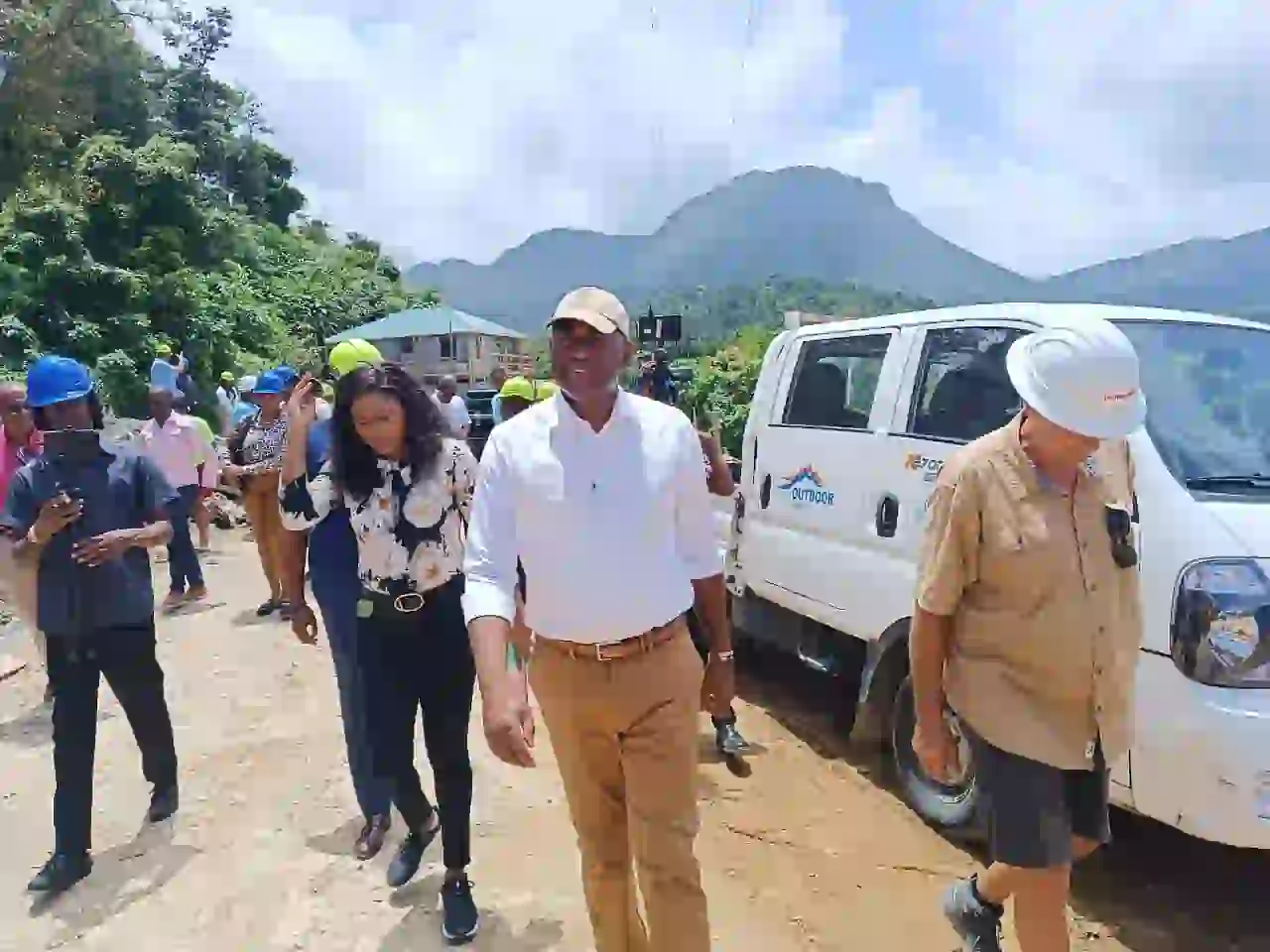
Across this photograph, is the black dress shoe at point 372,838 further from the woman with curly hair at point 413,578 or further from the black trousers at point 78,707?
the black trousers at point 78,707

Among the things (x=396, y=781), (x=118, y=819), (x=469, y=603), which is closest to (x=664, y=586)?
(x=469, y=603)

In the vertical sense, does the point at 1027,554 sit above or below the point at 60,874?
above

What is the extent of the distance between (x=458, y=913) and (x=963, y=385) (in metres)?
2.67

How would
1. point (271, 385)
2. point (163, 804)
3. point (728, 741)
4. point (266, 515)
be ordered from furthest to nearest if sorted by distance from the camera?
point (266, 515)
point (271, 385)
point (728, 741)
point (163, 804)

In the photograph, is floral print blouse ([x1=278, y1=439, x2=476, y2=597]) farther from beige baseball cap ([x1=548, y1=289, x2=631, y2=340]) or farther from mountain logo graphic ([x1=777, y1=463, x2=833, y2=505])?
mountain logo graphic ([x1=777, y1=463, x2=833, y2=505])

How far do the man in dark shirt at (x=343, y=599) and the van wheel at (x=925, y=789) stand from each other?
2034 millimetres

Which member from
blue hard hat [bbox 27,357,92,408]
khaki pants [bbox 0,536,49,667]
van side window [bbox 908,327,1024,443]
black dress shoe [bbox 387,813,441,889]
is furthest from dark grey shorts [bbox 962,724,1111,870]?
khaki pants [bbox 0,536,49,667]

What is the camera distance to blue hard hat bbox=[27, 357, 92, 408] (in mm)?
3547

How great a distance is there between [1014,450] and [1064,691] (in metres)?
0.59

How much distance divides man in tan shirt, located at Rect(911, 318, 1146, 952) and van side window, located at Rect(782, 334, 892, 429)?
6.75 feet

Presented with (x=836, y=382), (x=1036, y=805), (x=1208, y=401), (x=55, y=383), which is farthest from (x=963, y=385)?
(x=55, y=383)

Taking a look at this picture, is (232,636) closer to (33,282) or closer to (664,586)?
(664,586)

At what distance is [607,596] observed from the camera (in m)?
2.50

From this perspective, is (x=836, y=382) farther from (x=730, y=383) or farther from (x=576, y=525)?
(x=730, y=383)
